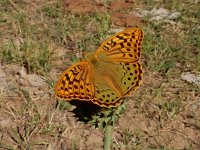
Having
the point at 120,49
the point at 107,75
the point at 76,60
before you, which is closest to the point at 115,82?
the point at 107,75

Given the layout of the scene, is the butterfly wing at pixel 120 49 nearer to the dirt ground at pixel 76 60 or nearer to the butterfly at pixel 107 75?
the butterfly at pixel 107 75

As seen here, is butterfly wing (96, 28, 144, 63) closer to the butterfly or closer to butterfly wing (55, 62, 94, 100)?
the butterfly

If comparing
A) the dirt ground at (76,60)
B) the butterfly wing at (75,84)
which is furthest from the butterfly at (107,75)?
the dirt ground at (76,60)

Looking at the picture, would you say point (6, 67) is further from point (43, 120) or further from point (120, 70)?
point (120, 70)

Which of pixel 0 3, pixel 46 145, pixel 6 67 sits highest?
pixel 0 3

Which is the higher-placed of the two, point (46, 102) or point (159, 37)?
point (159, 37)

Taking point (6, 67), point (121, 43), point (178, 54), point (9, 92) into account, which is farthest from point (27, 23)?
point (121, 43)

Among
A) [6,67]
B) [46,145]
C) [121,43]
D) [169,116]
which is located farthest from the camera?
[6,67]
